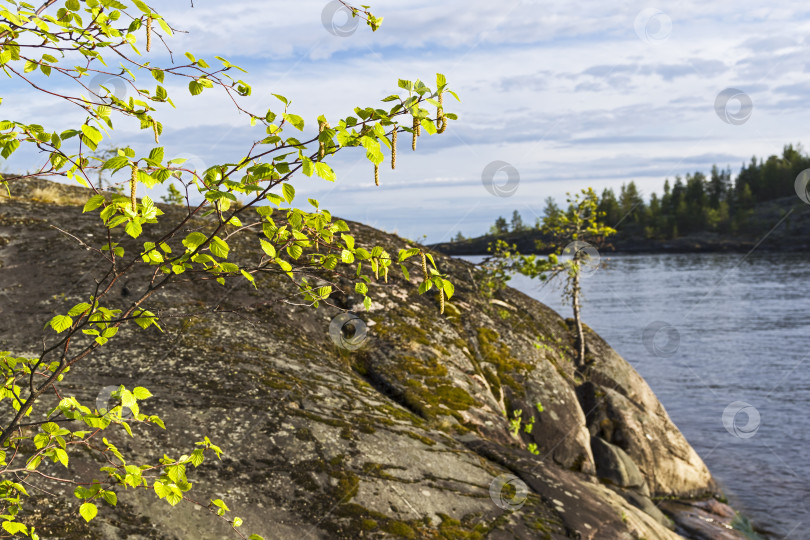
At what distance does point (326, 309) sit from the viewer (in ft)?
37.1

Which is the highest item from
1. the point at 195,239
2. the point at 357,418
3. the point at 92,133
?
the point at 92,133

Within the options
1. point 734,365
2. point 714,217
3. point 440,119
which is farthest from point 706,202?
point 440,119

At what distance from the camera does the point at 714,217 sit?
14062cm

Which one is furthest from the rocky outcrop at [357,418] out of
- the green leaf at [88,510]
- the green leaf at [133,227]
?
the green leaf at [88,510]

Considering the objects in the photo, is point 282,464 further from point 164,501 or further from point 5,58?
point 5,58

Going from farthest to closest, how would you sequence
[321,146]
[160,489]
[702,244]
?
[702,244], [160,489], [321,146]

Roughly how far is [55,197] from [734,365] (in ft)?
105

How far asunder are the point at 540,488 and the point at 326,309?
190 inches

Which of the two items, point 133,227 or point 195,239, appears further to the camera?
point 195,239

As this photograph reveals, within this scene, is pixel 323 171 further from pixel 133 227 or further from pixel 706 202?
pixel 706 202

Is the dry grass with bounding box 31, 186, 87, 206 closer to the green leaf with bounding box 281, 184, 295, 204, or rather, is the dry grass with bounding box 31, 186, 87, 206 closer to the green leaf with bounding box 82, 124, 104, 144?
the green leaf with bounding box 82, 124, 104, 144

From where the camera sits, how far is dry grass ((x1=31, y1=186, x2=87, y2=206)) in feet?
45.5

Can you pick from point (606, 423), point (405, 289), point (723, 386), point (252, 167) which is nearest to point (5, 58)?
point (252, 167)

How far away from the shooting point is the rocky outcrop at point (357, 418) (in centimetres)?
666
